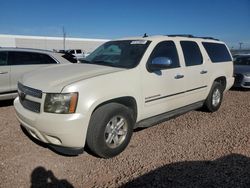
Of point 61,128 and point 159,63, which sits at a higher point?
point 159,63

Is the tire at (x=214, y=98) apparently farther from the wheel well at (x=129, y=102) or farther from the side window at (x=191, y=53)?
the wheel well at (x=129, y=102)

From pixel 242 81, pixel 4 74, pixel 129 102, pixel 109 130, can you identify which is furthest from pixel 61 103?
pixel 242 81

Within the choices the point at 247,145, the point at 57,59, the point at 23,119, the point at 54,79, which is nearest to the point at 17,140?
the point at 23,119

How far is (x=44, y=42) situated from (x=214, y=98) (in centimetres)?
4932

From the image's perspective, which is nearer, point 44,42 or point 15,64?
point 15,64

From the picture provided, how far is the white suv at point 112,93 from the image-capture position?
3.44 m

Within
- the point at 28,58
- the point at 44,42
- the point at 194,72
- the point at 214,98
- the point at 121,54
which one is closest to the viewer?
the point at 121,54

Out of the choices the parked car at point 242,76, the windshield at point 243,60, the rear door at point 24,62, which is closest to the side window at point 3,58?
the rear door at point 24,62

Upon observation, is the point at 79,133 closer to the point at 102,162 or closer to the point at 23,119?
the point at 102,162

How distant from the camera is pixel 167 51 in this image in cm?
493

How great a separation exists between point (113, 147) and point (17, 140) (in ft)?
6.01

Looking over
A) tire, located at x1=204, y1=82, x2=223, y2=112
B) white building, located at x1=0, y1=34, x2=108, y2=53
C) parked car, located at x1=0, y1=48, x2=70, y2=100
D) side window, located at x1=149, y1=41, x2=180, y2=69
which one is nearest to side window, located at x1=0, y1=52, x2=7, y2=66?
parked car, located at x1=0, y1=48, x2=70, y2=100

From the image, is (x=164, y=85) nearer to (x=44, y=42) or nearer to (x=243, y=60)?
(x=243, y=60)

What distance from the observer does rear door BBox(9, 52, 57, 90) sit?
6.74 meters
